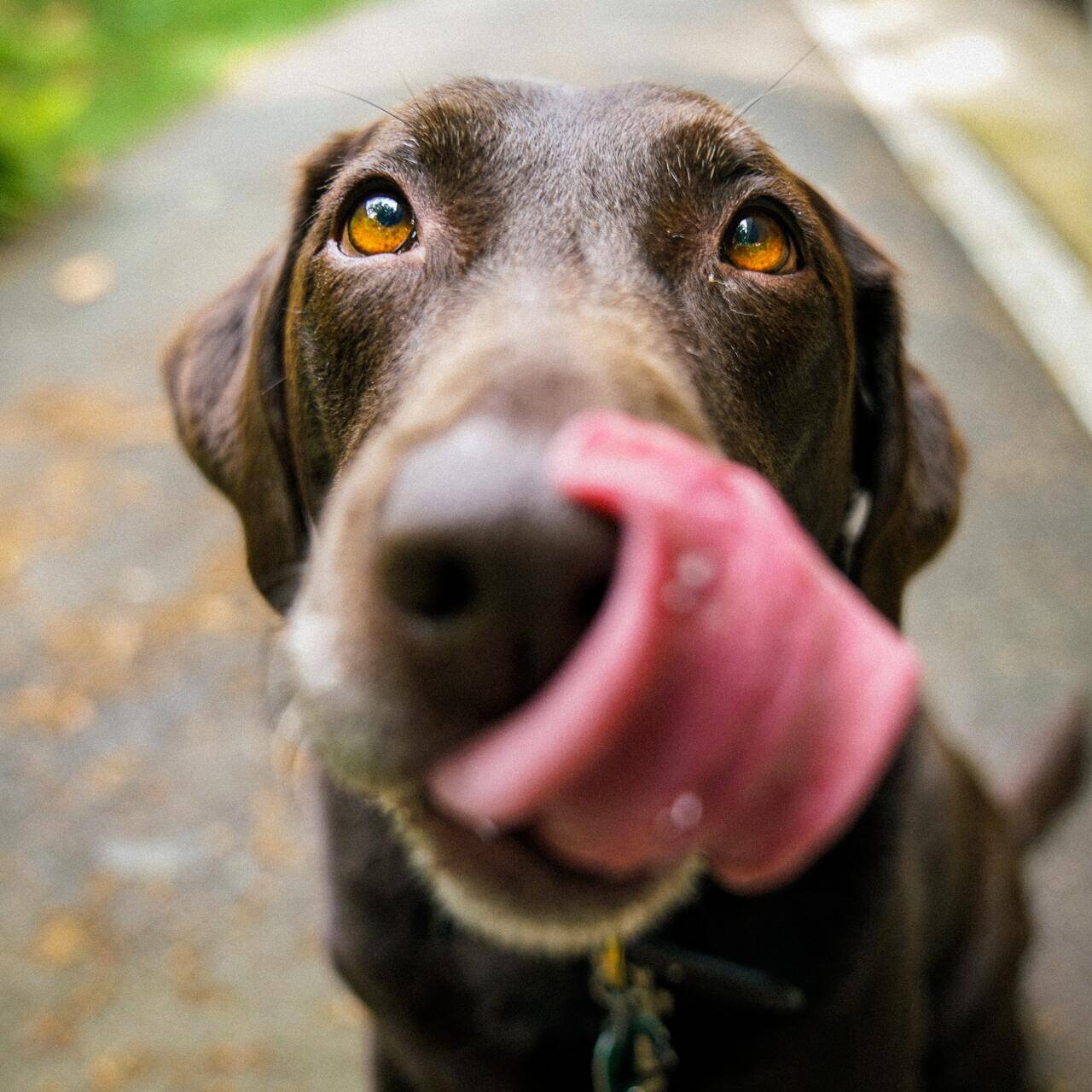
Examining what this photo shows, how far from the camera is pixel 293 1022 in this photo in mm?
3049

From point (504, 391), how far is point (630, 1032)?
1.32m

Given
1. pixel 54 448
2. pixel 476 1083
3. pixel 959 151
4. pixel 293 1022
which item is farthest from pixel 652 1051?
pixel 959 151

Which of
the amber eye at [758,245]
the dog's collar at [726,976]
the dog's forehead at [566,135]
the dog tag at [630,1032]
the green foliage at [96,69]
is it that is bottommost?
the green foliage at [96,69]

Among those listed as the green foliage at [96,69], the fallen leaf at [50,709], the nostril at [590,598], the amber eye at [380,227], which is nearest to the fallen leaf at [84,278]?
the green foliage at [96,69]

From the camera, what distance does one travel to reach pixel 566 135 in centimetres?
169

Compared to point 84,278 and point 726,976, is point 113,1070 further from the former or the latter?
point 84,278

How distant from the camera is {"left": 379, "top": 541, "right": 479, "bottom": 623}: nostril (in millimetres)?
866

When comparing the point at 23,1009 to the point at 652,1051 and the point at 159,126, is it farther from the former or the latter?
the point at 159,126

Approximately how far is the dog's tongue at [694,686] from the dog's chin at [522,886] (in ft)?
0.76

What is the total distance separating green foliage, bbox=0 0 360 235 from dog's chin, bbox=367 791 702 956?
7.28 metres

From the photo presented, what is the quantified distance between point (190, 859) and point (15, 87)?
8.42m

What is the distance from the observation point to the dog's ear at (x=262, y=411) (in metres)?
2.04

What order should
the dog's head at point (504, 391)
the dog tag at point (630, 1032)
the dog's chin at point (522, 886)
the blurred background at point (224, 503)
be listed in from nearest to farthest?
the dog's head at point (504, 391) → the dog's chin at point (522, 886) → the dog tag at point (630, 1032) → the blurred background at point (224, 503)

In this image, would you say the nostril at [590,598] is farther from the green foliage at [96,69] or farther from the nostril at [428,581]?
the green foliage at [96,69]
